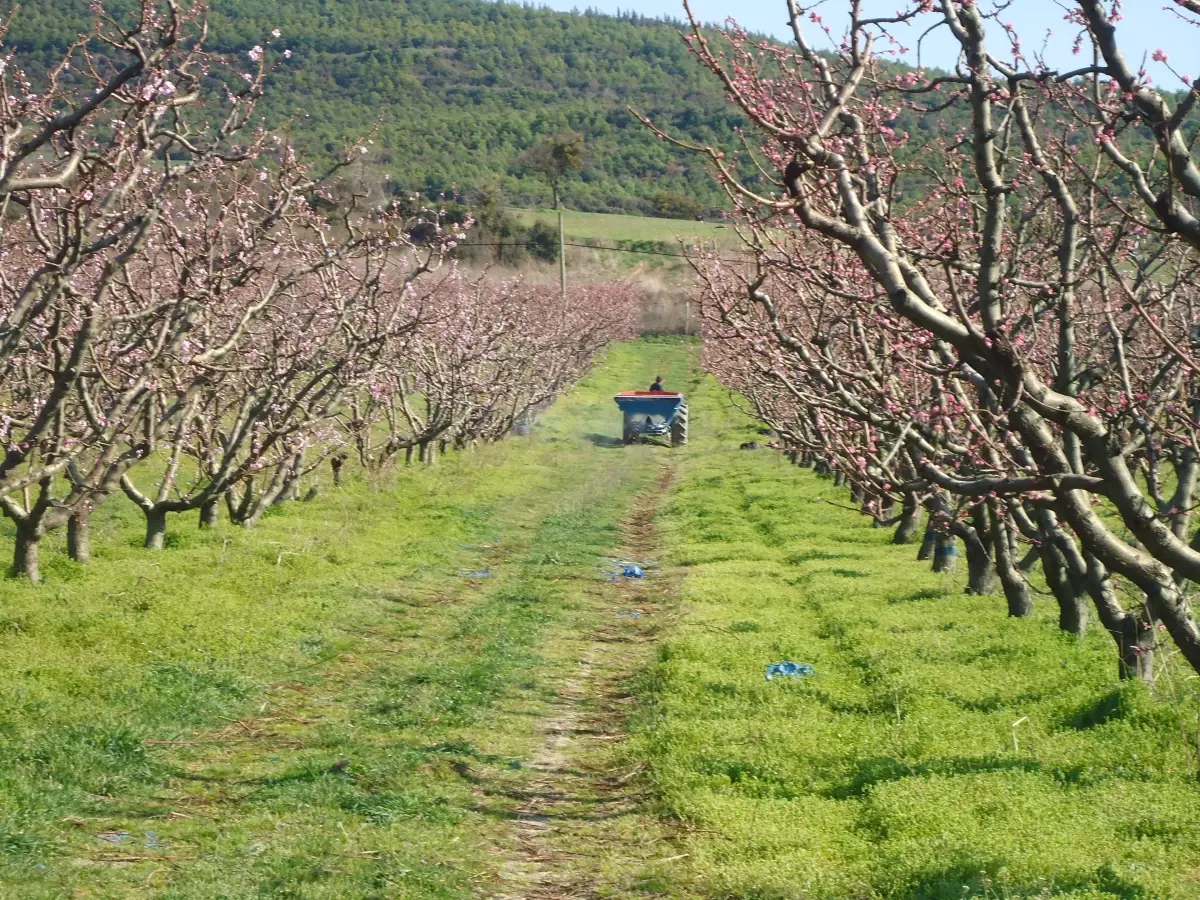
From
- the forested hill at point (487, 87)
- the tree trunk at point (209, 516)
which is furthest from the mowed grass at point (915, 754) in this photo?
the forested hill at point (487, 87)

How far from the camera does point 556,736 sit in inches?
404

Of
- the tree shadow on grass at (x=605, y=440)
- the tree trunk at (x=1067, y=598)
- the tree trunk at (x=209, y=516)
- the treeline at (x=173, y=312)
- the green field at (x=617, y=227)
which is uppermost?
the green field at (x=617, y=227)

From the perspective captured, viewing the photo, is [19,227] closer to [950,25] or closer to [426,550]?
[426,550]

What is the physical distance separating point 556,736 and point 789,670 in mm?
2461

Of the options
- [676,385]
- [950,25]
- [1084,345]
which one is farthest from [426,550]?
[676,385]

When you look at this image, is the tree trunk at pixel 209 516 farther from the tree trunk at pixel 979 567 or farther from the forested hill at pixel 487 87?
the forested hill at pixel 487 87

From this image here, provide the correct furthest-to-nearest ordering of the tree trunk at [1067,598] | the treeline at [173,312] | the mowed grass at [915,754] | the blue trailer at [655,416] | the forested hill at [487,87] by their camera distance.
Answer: the forested hill at [487,87] → the blue trailer at [655,416] → the tree trunk at [1067,598] → the treeline at [173,312] → the mowed grass at [915,754]

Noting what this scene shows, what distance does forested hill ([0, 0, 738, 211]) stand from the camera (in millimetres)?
116875

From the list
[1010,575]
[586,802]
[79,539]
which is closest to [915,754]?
[586,802]

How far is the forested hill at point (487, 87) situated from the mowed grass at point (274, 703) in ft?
229

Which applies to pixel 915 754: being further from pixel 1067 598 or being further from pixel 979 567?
pixel 979 567

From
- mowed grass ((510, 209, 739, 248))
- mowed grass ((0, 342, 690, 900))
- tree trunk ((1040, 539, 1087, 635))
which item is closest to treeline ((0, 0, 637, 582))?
mowed grass ((0, 342, 690, 900))

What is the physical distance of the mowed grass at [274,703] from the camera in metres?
7.18

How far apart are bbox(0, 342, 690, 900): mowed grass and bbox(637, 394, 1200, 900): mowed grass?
54.2 inches
